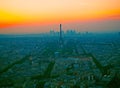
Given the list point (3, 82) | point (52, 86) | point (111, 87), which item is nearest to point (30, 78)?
point (3, 82)

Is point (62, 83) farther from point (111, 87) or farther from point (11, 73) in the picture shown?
point (11, 73)

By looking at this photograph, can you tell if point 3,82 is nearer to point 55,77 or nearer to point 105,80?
point 55,77

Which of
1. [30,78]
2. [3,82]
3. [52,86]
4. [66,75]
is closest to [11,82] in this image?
[3,82]

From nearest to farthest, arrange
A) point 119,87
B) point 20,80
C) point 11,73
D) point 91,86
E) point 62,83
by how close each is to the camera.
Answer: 1. point 119,87
2. point 91,86
3. point 62,83
4. point 20,80
5. point 11,73

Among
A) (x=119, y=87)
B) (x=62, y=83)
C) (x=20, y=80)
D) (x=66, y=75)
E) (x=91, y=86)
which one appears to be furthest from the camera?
(x=66, y=75)

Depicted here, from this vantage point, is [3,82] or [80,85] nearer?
[80,85]

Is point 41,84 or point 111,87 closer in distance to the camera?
point 111,87

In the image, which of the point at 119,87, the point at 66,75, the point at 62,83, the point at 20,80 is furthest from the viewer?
the point at 66,75

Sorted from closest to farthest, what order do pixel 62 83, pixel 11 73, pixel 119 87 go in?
pixel 119 87 < pixel 62 83 < pixel 11 73
